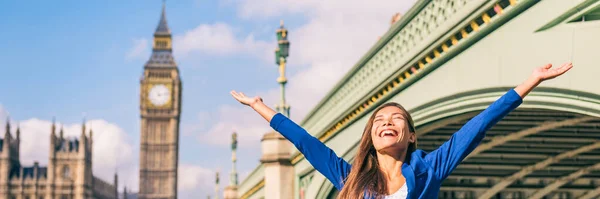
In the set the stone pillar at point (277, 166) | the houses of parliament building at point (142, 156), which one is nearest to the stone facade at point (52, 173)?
the houses of parliament building at point (142, 156)

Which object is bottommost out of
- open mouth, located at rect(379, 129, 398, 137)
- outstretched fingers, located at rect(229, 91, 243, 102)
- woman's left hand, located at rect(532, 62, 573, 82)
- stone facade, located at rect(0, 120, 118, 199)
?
open mouth, located at rect(379, 129, 398, 137)

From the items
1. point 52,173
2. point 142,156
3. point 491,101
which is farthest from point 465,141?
point 142,156

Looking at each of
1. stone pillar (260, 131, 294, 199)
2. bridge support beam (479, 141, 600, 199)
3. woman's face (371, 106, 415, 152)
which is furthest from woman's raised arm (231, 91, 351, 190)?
stone pillar (260, 131, 294, 199)

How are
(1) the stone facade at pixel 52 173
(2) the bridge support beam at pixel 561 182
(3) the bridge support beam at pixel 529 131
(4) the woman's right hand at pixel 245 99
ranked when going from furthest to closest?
(1) the stone facade at pixel 52 173 < (2) the bridge support beam at pixel 561 182 < (3) the bridge support beam at pixel 529 131 < (4) the woman's right hand at pixel 245 99

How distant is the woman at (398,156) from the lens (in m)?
3.67

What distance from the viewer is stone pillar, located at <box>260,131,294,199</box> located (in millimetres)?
23875

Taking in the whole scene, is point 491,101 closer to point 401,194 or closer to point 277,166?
point 401,194

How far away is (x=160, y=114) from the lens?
15312 centimetres

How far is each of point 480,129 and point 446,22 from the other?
7.65 meters

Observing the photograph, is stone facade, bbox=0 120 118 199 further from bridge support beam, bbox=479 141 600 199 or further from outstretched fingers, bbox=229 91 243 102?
outstretched fingers, bbox=229 91 243 102

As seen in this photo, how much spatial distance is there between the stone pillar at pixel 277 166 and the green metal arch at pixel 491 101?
10.4 m

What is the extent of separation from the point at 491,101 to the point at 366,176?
7.01m

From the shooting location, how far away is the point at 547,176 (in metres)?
21.7

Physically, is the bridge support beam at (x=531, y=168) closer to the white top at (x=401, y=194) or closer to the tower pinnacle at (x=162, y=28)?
the white top at (x=401, y=194)
